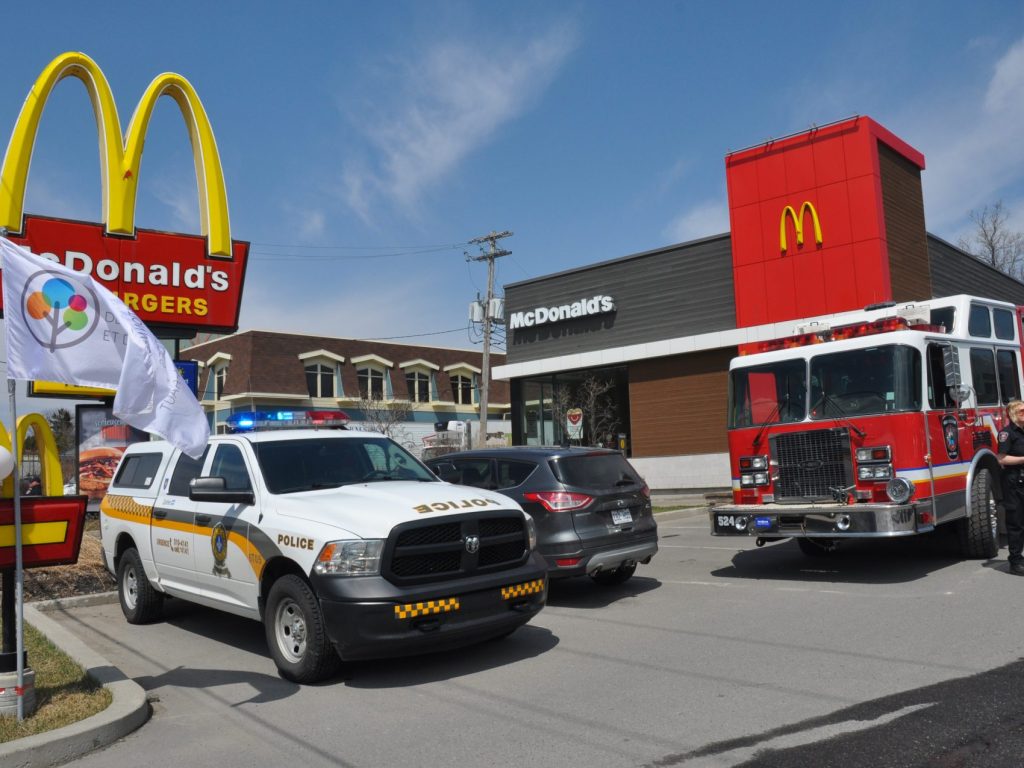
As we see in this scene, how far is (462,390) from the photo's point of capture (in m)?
53.3

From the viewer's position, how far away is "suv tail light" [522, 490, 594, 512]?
891cm

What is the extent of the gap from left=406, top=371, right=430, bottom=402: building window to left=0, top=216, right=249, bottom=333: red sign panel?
37.1 metres

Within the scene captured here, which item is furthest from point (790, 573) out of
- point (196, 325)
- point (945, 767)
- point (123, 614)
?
point (196, 325)

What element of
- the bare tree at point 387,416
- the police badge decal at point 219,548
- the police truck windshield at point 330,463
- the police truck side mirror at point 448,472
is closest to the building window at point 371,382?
the bare tree at point 387,416

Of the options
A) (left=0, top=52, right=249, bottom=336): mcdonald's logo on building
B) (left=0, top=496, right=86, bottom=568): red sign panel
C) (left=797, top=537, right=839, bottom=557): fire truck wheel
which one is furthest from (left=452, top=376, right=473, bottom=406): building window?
(left=0, top=496, right=86, bottom=568): red sign panel

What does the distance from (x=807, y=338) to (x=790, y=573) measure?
289 centimetres

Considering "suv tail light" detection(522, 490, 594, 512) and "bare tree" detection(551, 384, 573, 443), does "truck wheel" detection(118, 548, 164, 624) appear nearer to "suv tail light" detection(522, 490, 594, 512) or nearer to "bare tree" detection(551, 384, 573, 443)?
"suv tail light" detection(522, 490, 594, 512)

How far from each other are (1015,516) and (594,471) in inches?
180

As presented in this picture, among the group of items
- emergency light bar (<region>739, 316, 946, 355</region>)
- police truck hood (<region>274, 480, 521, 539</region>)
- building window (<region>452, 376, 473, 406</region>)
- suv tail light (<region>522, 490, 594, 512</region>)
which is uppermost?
building window (<region>452, 376, 473, 406</region>)

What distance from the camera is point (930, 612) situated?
25.8 ft

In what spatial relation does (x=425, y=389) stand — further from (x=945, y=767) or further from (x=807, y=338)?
(x=945, y=767)

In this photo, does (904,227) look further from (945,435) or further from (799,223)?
(945,435)

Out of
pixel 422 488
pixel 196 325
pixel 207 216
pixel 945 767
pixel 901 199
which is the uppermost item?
pixel 901 199

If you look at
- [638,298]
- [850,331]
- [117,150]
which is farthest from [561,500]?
[638,298]
